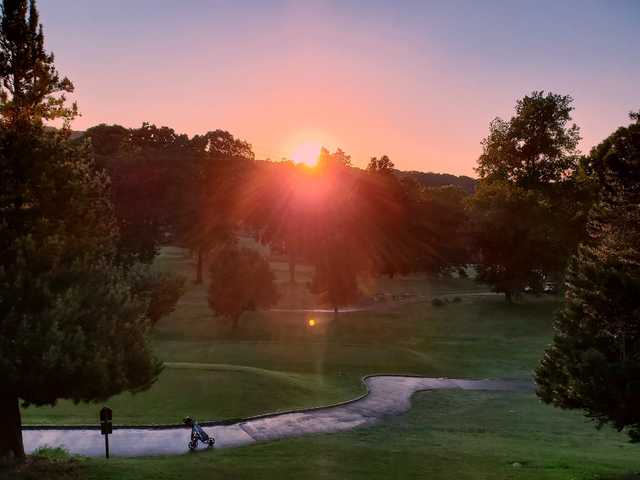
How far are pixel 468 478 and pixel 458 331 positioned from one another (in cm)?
4431

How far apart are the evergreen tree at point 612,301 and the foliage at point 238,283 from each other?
4070 cm

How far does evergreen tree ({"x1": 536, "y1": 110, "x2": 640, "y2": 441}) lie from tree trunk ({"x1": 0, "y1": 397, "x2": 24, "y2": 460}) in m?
14.9

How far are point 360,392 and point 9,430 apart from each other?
71.7 feet

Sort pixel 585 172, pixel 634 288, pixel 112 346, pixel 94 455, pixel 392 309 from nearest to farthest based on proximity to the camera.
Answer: pixel 634 288
pixel 112 346
pixel 585 172
pixel 94 455
pixel 392 309

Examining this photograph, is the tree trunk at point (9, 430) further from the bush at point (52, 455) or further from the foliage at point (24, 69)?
the foliage at point (24, 69)

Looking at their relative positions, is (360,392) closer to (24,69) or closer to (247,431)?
(247,431)

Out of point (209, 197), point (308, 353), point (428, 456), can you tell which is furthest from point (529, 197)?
point (428, 456)

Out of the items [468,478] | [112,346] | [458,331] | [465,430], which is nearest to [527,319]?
[458,331]

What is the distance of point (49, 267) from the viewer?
14641 mm

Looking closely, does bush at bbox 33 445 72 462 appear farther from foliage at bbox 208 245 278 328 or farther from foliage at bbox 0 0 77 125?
foliage at bbox 208 245 278 328

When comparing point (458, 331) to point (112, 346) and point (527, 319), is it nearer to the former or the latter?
point (527, 319)

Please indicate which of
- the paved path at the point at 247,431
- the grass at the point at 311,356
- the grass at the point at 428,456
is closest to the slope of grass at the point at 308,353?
the grass at the point at 311,356

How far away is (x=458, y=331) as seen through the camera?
59.6 metres

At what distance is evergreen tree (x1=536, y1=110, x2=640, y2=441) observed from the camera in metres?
14.3
